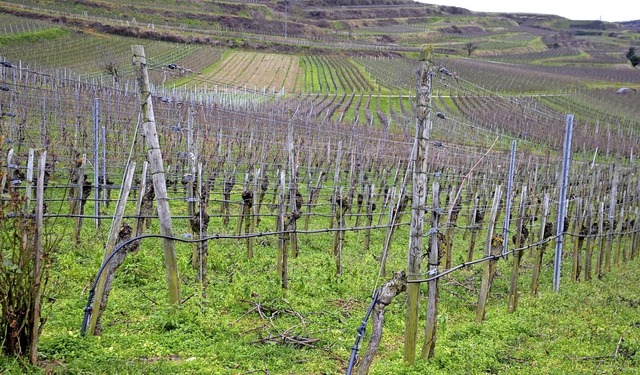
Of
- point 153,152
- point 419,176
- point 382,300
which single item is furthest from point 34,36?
point 382,300

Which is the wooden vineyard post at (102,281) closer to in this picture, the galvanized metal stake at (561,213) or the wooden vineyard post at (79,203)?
the wooden vineyard post at (79,203)

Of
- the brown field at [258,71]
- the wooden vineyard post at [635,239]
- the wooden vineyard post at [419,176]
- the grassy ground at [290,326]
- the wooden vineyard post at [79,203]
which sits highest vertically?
the brown field at [258,71]

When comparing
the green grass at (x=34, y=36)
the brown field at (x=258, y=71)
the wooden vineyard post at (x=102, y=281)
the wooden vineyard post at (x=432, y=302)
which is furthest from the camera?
the brown field at (x=258, y=71)

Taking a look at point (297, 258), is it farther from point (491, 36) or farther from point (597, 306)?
point (491, 36)

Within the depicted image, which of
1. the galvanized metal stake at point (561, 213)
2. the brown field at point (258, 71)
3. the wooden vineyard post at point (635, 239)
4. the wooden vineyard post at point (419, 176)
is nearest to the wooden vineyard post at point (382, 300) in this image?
the wooden vineyard post at point (419, 176)

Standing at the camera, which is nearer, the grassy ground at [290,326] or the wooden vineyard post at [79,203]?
the grassy ground at [290,326]

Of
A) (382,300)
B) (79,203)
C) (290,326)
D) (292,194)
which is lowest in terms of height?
(290,326)

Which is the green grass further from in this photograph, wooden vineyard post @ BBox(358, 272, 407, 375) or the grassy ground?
wooden vineyard post @ BBox(358, 272, 407, 375)

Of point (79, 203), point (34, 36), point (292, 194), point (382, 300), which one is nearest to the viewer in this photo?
point (382, 300)

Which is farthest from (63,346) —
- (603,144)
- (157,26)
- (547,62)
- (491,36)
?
(491,36)

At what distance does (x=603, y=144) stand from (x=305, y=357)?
33.3 meters

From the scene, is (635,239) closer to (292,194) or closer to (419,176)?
(292,194)

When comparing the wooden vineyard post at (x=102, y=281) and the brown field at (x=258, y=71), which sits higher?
the brown field at (x=258, y=71)

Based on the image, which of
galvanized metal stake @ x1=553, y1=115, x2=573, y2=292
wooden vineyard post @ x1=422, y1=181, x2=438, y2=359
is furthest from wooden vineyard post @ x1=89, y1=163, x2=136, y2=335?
galvanized metal stake @ x1=553, y1=115, x2=573, y2=292
